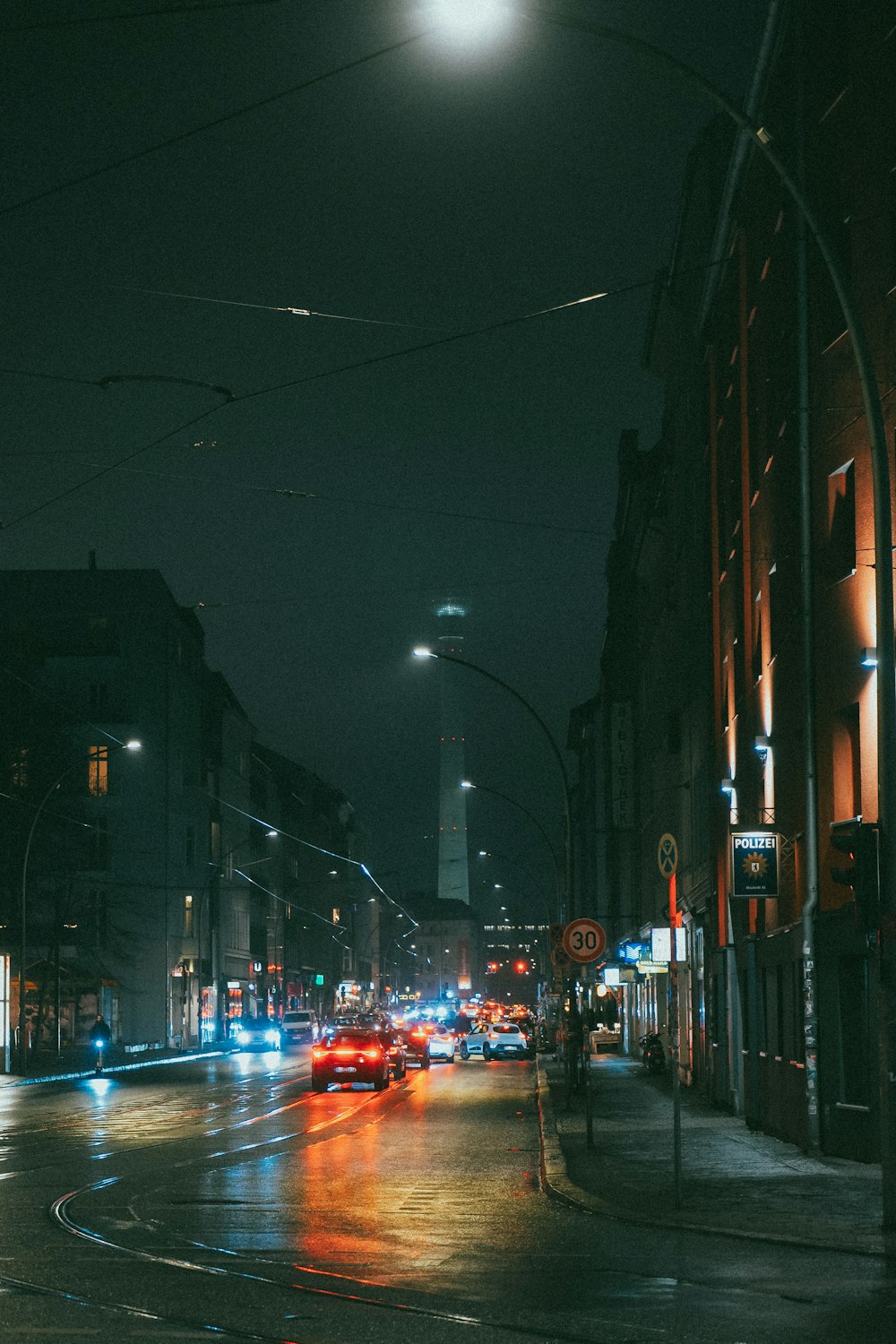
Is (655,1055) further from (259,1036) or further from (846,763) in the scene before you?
(259,1036)

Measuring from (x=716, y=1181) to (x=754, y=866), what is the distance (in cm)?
586

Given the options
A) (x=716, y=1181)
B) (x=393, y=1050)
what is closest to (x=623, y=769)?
(x=393, y=1050)

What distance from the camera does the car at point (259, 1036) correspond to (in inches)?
3430

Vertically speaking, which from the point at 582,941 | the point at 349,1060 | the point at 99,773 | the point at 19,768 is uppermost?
the point at 99,773

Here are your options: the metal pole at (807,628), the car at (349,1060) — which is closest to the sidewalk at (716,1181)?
the metal pole at (807,628)

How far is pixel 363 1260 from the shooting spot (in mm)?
13109

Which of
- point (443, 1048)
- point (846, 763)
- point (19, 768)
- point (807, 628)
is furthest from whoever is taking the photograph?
point (443, 1048)

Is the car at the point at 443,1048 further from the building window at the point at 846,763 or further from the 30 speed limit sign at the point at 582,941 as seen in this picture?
the building window at the point at 846,763

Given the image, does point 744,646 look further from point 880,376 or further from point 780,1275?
point 780,1275

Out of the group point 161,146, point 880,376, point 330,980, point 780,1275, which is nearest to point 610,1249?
point 780,1275

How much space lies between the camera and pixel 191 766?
283ft

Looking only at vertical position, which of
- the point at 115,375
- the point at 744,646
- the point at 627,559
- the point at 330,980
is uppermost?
the point at 627,559

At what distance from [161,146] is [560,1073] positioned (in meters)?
34.7

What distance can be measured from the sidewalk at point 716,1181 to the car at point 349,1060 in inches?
527
